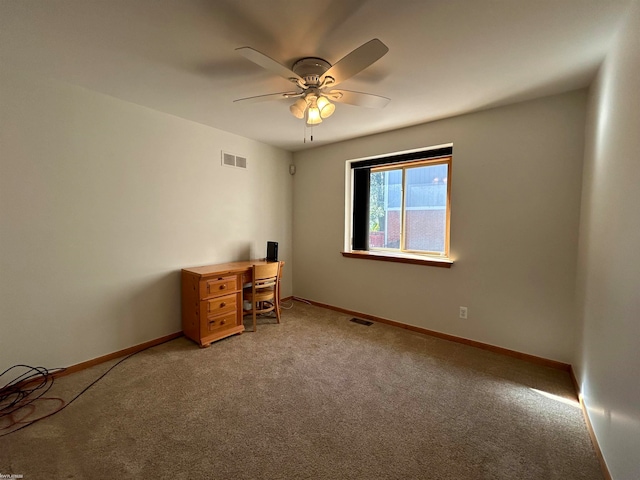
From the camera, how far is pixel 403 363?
246 centimetres

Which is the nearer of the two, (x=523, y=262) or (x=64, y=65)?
(x=64, y=65)

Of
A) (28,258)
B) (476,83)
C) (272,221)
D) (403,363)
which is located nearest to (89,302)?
(28,258)

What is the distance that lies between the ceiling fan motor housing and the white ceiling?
0.16 feet

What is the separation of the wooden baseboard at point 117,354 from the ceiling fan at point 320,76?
253 centimetres

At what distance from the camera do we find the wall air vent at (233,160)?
11.2 ft

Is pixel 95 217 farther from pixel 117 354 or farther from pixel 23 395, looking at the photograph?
pixel 23 395

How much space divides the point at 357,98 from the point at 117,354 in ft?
10.2

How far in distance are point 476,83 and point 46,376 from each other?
4156mm

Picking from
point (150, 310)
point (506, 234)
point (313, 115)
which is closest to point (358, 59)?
point (313, 115)

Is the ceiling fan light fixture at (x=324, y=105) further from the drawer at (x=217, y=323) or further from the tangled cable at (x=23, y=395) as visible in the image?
the tangled cable at (x=23, y=395)

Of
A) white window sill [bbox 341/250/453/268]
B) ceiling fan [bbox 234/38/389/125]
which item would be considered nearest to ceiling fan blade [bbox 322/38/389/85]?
ceiling fan [bbox 234/38/389/125]

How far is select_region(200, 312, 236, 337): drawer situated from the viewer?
2787 mm

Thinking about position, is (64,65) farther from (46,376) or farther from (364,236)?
(364,236)

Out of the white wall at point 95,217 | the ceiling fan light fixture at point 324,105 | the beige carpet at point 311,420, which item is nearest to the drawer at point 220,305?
the beige carpet at point 311,420
